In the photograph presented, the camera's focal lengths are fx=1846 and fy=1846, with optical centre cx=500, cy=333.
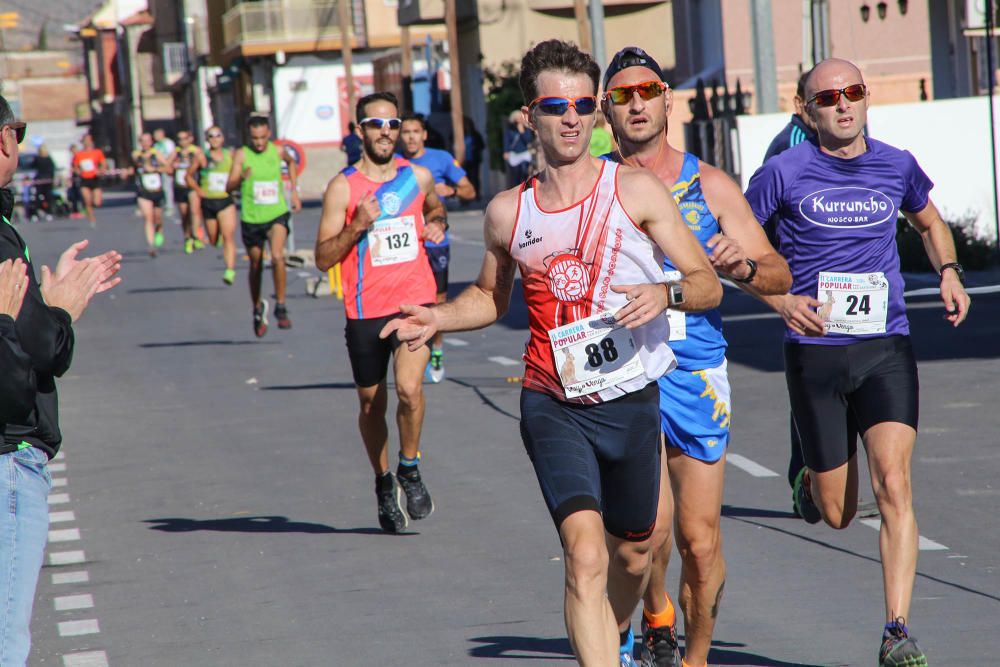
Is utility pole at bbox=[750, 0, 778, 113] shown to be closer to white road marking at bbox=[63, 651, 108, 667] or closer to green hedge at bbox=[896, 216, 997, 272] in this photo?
green hedge at bbox=[896, 216, 997, 272]

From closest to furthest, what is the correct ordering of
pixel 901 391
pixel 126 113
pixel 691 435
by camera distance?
pixel 691 435 → pixel 901 391 → pixel 126 113

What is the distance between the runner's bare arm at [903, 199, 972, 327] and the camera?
6.64 meters

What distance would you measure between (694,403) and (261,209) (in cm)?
1296

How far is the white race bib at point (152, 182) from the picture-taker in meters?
33.4

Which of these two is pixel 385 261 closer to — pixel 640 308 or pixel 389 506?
pixel 389 506

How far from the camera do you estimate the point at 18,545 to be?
466 centimetres

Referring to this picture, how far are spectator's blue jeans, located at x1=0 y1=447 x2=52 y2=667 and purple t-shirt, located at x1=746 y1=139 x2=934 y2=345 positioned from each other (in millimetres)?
2939

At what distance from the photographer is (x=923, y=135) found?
73.5 feet

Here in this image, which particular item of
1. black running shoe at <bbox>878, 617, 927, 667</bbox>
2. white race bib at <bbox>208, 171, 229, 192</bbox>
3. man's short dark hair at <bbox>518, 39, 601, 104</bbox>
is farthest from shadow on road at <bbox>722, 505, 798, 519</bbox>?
white race bib at <bbox>208, 171, 229, 192</bbox>

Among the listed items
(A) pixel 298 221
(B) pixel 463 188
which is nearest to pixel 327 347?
(B) pixel 463 188

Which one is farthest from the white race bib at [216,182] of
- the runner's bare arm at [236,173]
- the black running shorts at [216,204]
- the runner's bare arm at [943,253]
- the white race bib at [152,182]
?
the runner's bare arm at [943,253]

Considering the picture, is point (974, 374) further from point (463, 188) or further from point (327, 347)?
point (327, 347)

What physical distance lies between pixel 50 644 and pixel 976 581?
3.55m

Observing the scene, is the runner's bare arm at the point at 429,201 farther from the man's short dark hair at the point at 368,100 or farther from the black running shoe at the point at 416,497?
the black running shoe at the point at 416,497
